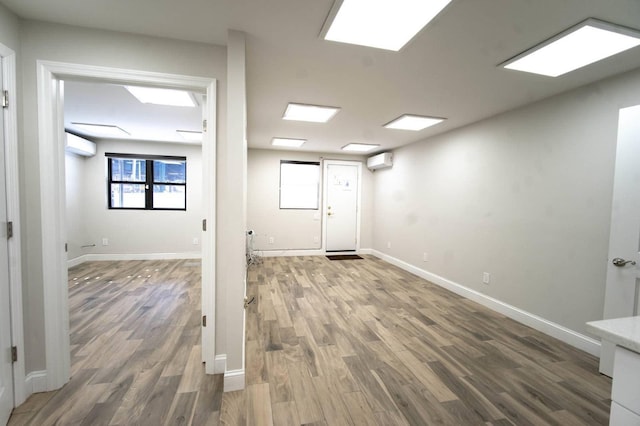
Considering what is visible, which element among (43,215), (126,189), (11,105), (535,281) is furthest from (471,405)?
(126,189)

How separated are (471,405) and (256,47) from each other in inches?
114

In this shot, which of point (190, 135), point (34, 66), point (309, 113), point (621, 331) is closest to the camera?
point (621, 331)

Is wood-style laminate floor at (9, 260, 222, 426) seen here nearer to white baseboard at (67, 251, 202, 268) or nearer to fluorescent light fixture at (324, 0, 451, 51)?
white baseboard at (67, 251, 202, 268)

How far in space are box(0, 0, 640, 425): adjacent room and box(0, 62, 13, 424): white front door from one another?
1cm

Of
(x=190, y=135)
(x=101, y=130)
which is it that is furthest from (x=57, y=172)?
(x=101, y=130)

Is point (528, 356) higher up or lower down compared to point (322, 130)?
lower down

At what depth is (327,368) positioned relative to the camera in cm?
214

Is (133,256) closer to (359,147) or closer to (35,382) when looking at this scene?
(35,382)

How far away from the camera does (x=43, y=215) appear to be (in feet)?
5.82

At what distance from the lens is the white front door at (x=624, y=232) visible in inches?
79.4

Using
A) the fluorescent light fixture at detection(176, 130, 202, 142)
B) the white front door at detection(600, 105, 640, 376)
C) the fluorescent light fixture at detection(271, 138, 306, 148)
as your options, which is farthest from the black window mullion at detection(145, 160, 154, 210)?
the white front door at detection(600, 105, 640, 376)

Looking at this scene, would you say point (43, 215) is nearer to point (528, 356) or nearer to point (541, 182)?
point (528, 356)

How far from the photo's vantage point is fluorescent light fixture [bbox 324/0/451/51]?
149cm

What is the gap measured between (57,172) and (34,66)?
0.68m
